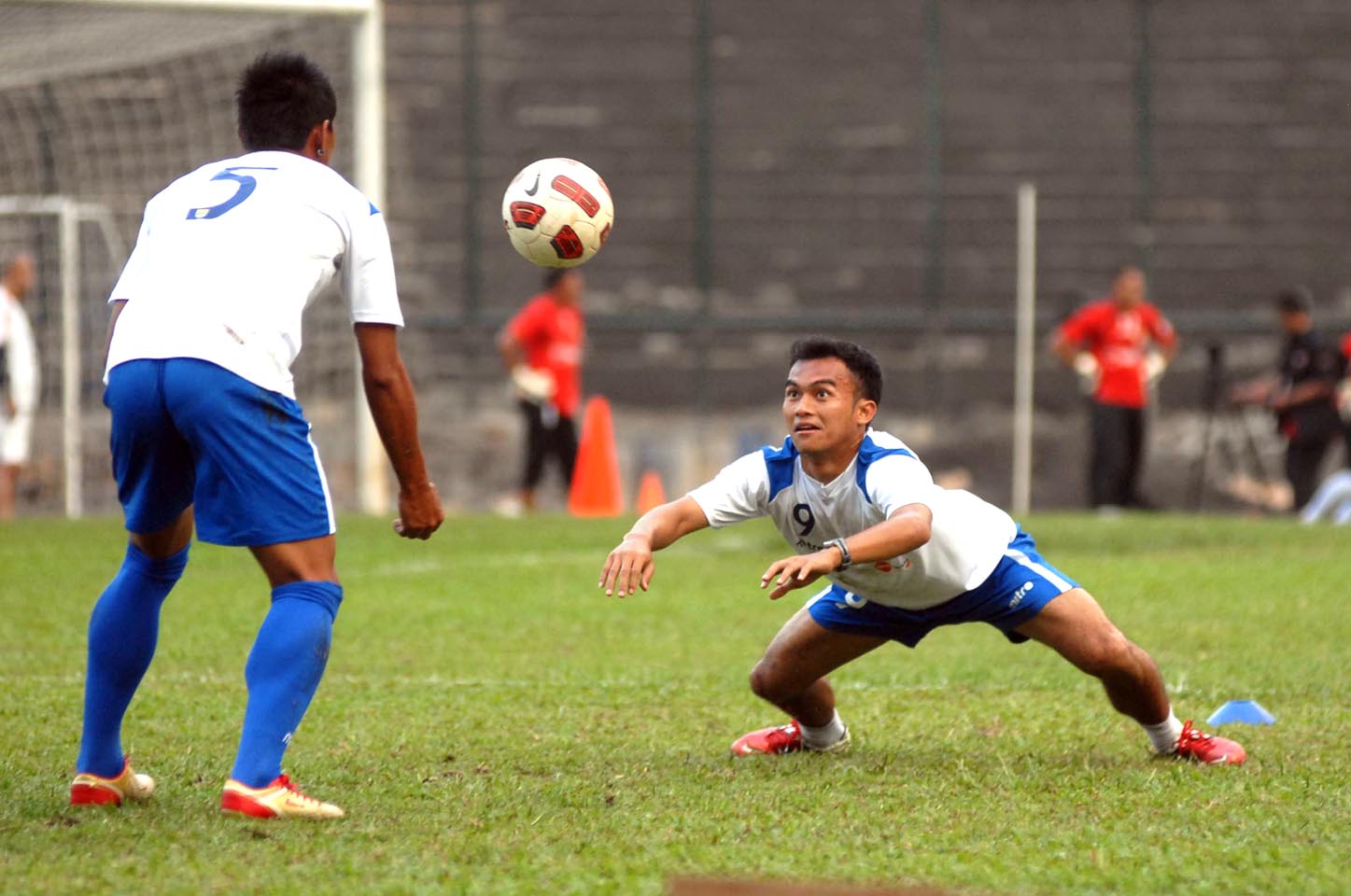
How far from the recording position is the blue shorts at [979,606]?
5535 millimetres

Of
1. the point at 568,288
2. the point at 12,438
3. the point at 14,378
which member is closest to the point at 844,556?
the point at 568,288

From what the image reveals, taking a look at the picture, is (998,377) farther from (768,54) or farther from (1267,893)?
(1267,893)

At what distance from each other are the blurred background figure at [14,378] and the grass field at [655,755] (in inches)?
205

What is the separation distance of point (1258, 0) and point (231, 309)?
1949cm

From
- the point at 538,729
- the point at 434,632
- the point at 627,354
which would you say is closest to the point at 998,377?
the point at 627,354

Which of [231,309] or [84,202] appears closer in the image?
[231,309]

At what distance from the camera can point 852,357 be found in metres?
5.40

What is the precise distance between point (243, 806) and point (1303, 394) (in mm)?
14804

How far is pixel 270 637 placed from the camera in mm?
4605

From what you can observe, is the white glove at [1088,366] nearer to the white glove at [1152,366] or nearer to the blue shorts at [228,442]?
the white glove at [1152,366]

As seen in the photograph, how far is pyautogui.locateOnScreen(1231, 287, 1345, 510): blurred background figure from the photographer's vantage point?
17438 mm

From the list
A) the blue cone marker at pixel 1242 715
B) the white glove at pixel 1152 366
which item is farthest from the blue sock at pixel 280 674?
the white glove at pixel 1152 366

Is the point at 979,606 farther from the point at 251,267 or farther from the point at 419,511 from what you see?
the point at 251,267

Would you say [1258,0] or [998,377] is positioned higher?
[1258,0]
